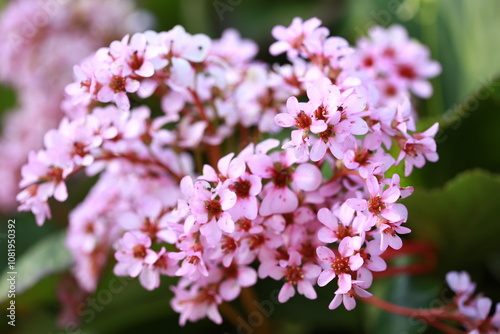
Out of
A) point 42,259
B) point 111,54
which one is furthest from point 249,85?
point 42,259

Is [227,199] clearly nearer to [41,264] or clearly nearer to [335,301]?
[335,301]

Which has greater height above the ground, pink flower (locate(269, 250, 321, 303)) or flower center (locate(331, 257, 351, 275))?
flower center (locate(331, 257, 351, 275))

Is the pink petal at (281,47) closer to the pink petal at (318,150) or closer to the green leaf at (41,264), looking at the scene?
the pink petal at (318,150)

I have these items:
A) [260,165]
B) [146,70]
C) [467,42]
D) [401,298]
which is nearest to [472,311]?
[401,298]

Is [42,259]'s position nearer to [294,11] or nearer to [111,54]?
[111,54]

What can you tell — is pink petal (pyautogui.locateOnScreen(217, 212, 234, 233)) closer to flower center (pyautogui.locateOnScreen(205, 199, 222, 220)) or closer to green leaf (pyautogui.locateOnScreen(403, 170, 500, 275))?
flower center (pyautogui.locateOnScreen(205, 199, 222, 220))

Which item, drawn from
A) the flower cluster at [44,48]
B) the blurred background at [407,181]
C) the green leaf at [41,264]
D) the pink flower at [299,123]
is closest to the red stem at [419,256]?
the blurred background at [407,181]

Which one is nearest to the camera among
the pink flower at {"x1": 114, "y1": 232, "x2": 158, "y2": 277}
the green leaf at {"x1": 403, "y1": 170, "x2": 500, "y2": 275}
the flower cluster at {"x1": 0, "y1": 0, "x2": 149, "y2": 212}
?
the pink flower at {"x1": 114, "y1": 232, "x2": 158, "y2": 277}

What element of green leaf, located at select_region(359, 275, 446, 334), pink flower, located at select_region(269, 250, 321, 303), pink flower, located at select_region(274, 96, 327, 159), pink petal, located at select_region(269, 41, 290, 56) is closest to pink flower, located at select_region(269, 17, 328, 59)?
pink petal, located at select_region(269, 41, 290, 56)
